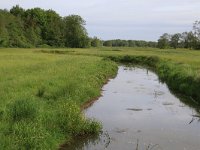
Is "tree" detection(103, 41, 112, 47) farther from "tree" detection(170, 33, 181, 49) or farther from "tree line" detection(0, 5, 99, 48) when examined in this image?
"tree line" detection(0, 5, 99, 48)

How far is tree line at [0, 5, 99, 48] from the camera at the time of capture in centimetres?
9362

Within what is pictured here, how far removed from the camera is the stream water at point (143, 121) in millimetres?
13602

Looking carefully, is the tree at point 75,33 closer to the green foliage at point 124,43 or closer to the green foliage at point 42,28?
the green foliage at point 42,28

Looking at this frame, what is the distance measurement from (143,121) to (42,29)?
93.8m

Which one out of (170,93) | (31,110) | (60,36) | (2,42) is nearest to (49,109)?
(31,110)

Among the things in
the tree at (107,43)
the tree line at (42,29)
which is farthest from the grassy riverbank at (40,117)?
the tree at (107,43)

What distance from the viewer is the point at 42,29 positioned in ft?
355

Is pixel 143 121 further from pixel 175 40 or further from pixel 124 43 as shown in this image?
pixel 124 43

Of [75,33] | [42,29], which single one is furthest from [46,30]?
[75,33]

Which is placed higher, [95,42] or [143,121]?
[143,121]

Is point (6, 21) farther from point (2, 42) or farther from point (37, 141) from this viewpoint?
point (37, 141)

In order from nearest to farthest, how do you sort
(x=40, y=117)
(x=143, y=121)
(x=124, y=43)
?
(x=40, y=117) < (x=143, y=121) < (x=124, y=43)

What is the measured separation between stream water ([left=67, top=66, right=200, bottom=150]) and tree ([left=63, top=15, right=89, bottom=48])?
7914 cm

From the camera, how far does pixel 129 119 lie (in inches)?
698
